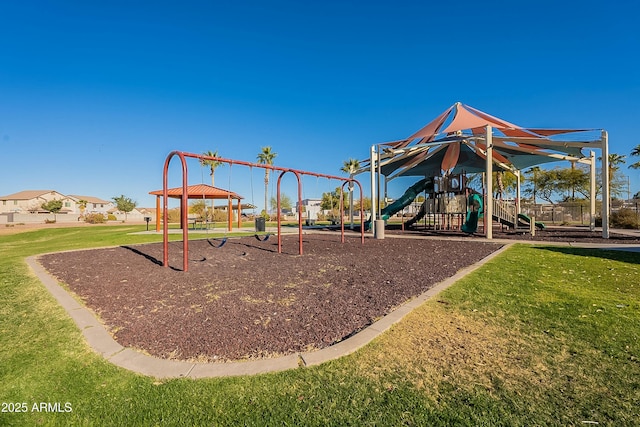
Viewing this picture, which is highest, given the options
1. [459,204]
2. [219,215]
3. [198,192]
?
[198,192]

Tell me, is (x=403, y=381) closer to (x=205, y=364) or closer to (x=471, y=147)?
(x=205, y=364)

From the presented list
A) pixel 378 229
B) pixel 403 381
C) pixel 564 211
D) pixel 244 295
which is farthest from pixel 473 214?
pixel 564 211

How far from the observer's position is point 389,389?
2.33 metres

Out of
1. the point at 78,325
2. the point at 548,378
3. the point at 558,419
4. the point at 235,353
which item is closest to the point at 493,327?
the point at 548,378

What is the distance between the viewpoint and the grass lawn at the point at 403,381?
2.04 metres

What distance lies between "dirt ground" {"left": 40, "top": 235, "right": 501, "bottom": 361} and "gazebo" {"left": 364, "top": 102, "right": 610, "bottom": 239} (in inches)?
298

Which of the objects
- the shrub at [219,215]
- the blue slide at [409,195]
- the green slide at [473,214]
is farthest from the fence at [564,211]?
the shrub at [219,215]

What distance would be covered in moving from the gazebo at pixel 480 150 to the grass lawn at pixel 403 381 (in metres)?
11.2

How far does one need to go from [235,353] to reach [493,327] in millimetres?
2843

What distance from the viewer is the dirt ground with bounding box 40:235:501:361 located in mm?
3332

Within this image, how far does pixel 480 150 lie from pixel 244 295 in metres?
18.3

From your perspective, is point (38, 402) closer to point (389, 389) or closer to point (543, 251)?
point (389, 389)

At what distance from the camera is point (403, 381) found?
2.44 m

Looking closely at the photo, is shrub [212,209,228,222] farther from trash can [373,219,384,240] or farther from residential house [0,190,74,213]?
residential house [0,190,74,213]
